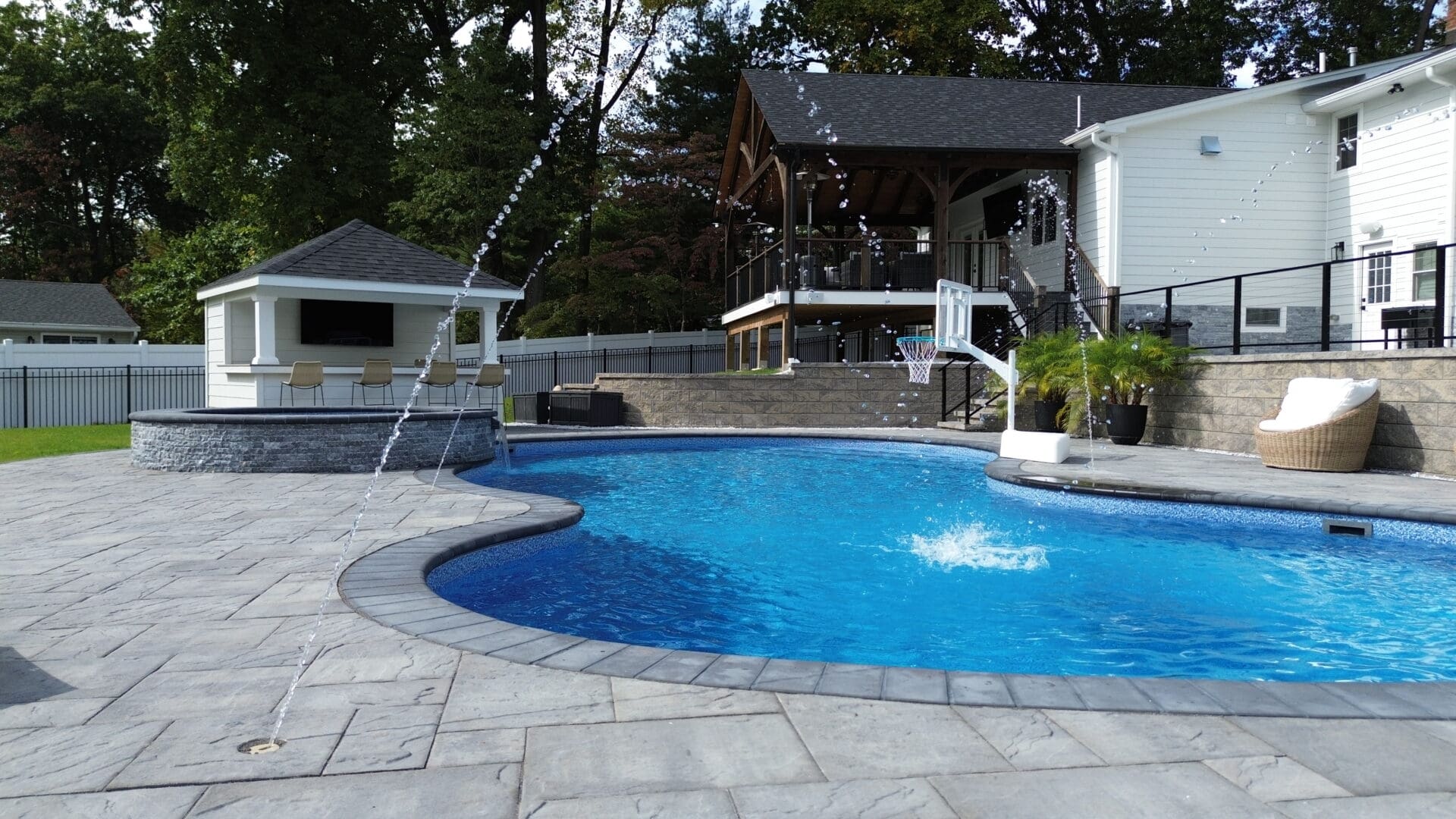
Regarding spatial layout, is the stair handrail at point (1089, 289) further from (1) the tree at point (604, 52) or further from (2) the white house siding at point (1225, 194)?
(1) the tree at point (604, 52)

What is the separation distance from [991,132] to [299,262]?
12.5 m

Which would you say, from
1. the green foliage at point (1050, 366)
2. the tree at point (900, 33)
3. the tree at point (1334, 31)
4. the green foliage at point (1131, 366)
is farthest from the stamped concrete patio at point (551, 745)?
the tree at point (1334, 31)

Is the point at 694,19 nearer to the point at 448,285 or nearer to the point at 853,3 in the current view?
the point at 853,3

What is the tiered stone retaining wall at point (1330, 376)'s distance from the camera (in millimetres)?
8695

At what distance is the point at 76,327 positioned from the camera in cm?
2855

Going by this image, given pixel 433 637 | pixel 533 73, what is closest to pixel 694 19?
pixel 533 73

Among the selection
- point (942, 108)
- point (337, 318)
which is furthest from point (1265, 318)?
point (337, 318)

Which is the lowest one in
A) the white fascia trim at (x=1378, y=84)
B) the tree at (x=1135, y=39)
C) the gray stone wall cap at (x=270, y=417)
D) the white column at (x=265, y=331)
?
the gray stone wall cap at (x=270, y=417)

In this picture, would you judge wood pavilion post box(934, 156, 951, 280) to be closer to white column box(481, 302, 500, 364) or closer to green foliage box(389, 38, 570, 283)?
white column box(481, 302, 500, 364)

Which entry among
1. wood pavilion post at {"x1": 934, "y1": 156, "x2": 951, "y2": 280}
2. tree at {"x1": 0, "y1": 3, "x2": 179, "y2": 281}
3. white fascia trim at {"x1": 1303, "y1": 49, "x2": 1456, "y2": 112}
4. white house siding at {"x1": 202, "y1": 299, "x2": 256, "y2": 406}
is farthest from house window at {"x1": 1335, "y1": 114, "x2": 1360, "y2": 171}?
tree at {"x1": 0, "y1": 3, "x2": 179, "y2": 281}

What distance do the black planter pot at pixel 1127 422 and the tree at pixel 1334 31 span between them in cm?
2098

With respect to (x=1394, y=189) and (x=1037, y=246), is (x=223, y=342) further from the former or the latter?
(x=1394, y=189)

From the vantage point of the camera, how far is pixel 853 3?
86.0 ft

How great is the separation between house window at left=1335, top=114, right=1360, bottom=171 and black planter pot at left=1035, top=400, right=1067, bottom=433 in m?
8.03
